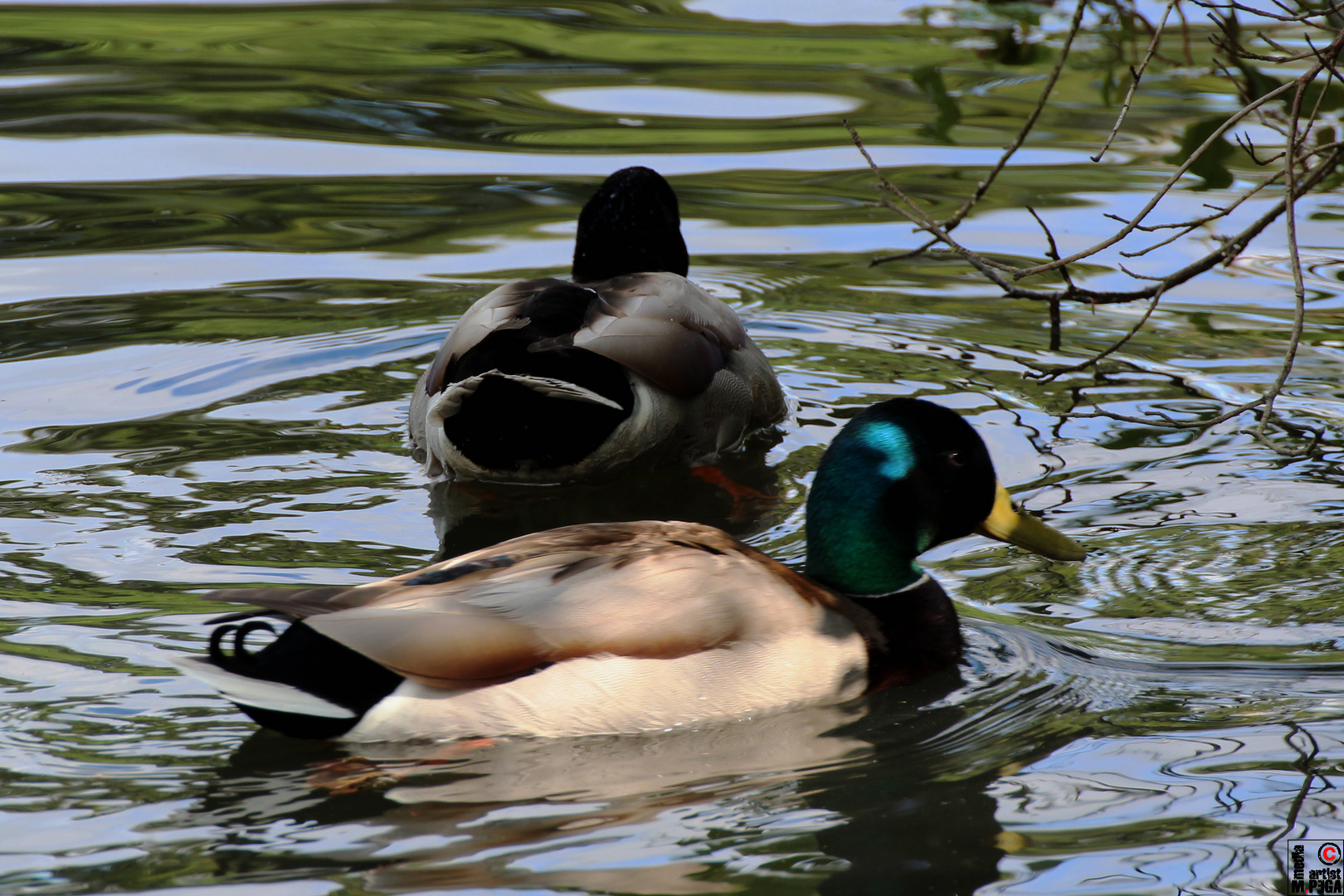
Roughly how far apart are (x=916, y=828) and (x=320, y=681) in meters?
1.32

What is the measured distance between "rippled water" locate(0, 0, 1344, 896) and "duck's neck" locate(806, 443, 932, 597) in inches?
12.3

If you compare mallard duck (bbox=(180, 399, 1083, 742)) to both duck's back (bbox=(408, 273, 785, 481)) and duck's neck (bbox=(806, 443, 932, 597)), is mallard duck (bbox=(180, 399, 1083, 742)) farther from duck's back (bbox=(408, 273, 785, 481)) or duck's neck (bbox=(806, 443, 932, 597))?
duck's back (bbox=(408, 273, 785, 481))

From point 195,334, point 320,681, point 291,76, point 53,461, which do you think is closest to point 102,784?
point 320,681

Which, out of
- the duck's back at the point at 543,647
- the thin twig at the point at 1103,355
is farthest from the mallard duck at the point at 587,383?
the duck's back at the point at 543,647

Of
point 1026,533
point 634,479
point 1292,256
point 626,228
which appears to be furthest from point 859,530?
point 626,228

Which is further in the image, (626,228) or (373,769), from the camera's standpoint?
(626,228)

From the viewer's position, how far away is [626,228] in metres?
7.11

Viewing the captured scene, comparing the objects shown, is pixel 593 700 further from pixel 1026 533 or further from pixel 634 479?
pixel 634 479

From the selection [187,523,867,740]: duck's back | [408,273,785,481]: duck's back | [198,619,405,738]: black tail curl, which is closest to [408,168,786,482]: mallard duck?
[408,273,785,481]: duck's back

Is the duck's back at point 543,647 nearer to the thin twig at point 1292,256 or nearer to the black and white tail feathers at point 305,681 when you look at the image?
the black and white tail feathers at point 305,681

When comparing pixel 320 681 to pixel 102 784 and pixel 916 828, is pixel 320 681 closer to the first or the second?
pixel 102 784

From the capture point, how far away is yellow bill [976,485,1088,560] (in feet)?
14.6

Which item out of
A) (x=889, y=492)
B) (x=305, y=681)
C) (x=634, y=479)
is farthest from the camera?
(x=634, y=479)

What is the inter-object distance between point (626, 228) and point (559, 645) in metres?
3.73
